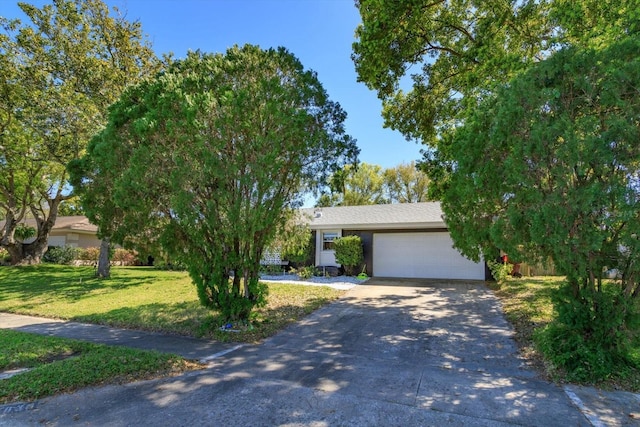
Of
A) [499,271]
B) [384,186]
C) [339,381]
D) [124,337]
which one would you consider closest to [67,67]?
[124,337]

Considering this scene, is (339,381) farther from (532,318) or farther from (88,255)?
(88,255)

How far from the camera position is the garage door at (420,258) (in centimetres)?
1529

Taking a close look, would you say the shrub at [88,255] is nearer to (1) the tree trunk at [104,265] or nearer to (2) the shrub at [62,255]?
(2) the shrub at [62,255]

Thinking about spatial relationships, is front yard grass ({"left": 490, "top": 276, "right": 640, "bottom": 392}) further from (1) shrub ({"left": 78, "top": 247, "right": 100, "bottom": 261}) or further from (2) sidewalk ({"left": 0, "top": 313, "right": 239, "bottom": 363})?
(1) shrub ({"left": 78, "top": 247, "right": 100, "bottom": 261})

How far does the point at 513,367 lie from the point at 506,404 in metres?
1.44

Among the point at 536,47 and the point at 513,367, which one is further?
the point at 536,47

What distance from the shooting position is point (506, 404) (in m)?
3.95

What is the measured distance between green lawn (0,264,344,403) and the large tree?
1.57 metres

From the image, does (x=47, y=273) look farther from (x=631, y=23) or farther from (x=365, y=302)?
(x=631, y=23)

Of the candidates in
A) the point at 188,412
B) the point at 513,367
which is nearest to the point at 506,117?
the point at 513,367

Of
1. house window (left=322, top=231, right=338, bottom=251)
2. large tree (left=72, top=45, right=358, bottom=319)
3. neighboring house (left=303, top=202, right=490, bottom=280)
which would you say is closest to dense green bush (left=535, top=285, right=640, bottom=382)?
large tree (left=72, top=45, right=358, bottom=319)

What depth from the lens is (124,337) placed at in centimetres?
700

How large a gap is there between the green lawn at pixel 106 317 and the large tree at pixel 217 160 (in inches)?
61.8

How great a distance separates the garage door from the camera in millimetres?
15289
